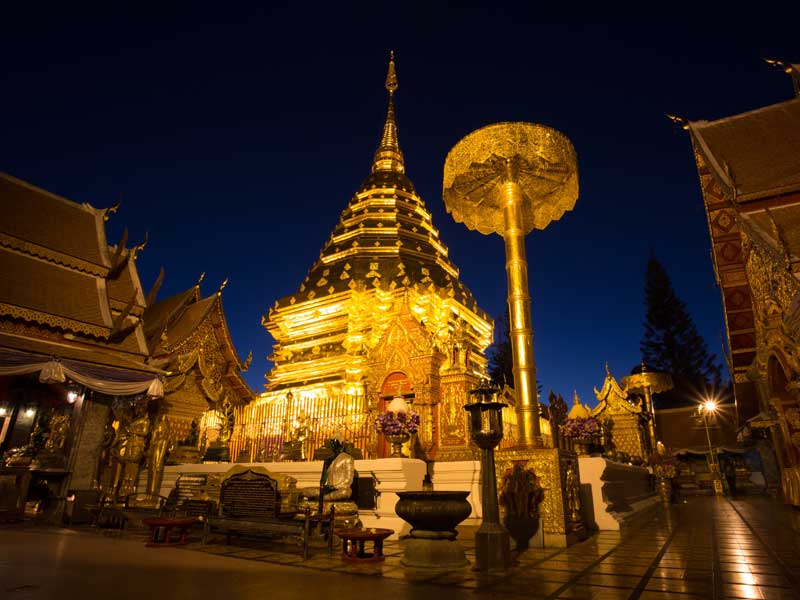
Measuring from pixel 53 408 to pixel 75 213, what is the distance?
5.09m

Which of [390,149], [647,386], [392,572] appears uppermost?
[390,149]

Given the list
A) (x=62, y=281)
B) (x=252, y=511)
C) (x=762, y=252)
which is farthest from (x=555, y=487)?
(x=62, y=281)

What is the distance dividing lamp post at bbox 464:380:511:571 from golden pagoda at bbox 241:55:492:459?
3828 mm

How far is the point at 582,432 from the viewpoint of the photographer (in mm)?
9125

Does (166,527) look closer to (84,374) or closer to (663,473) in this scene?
(84,374)

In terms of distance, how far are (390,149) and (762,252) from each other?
70.5 ft

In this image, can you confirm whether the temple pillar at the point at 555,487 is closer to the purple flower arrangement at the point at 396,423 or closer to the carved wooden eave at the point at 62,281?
the purple flower arrangement at the point at 396,423

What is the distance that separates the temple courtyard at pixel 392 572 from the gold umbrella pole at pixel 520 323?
5.35 ft

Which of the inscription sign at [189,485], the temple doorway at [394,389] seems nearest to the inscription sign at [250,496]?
the inscription sign at [189,485]

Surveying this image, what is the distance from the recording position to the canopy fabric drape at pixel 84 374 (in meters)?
8.96

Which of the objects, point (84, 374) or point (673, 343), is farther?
point (673, 343)

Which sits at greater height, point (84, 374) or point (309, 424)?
point (84, 374)

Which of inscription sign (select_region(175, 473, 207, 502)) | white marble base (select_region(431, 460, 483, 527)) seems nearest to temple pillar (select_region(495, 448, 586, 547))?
white marble base (select_region(431, 460, 483, 527))

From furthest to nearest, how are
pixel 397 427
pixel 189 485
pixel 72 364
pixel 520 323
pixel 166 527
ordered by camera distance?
pixel 72 364 < pixel 189 485 < pixel 397 427 < pixel 520 323 < pixel 166 527
